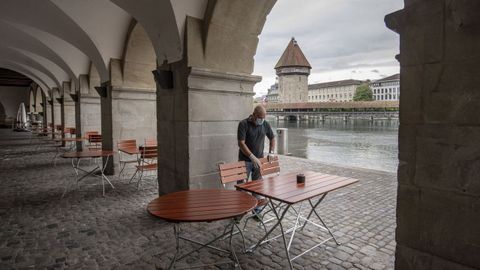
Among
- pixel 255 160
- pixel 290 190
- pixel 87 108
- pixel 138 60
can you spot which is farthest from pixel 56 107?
pixel 290 190

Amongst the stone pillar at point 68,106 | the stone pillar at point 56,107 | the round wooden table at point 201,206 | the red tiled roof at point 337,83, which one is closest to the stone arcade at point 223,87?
the round wooden table at point 201,206

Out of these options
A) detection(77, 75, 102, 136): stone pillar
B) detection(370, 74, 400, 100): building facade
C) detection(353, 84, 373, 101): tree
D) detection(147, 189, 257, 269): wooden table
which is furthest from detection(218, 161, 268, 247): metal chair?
detection(370, 74, 400, 100): building facade

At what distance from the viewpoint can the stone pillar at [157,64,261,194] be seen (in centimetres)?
412

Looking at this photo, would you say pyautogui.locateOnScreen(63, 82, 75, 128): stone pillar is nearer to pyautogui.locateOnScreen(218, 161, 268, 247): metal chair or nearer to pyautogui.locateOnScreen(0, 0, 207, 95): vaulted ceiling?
pyautogui.locateOnScreen(0, 0, 207, 95): vaulted ceiling

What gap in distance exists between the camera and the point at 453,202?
1812 millimetres

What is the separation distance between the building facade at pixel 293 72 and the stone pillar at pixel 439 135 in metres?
54.6

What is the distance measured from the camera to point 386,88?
3494 inches

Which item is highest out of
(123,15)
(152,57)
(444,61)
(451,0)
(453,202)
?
(123,15)

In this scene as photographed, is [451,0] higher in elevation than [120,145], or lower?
higher

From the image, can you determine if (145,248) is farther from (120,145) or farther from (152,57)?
(152,57)

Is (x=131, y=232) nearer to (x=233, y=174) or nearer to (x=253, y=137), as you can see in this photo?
(x=233, y=174)

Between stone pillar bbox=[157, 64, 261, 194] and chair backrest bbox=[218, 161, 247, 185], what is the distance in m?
0.86

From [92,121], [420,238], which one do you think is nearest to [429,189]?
[420,238]

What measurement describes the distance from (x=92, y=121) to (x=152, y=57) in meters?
4.72
